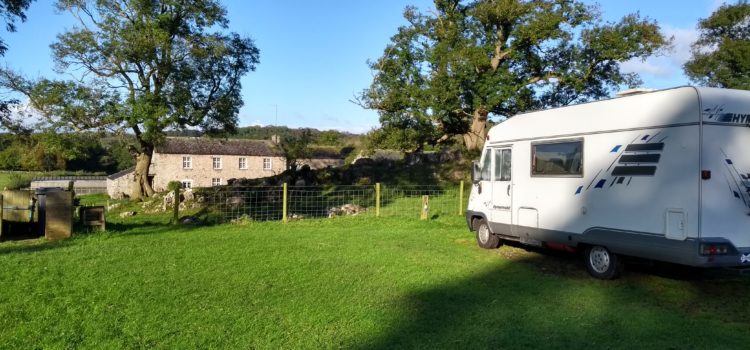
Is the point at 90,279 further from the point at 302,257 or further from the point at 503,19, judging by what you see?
the point at 503,19

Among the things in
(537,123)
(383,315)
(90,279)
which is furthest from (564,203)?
(90,279)

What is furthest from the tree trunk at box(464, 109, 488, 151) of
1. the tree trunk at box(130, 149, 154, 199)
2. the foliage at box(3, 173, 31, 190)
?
the foliage at box(3, 173, 31, 190)

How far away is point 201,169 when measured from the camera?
6209 centimetres

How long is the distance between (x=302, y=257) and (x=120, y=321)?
13.5ft

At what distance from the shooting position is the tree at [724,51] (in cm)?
3256

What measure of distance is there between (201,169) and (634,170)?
60204 mm

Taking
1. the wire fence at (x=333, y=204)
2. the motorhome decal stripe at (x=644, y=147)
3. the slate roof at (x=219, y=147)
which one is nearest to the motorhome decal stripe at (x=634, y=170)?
the motorhome decal stripe at (x=644, y=147)

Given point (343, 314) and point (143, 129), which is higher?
point (143, 129)

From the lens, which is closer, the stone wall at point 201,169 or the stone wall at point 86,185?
the stone wall at point 86,185

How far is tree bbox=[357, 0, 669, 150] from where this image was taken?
25.0 meters

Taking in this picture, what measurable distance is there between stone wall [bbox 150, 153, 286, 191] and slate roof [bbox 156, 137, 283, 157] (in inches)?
→ 19.9

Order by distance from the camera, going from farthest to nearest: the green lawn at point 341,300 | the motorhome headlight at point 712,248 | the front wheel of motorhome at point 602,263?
the front wheel of motorhome at point 602,263 → the motorhome headlight at point 712,248 → the green lawn at point 341,300

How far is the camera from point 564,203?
824cm

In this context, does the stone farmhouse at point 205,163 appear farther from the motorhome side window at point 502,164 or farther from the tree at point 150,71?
the motorhome side window at point 502,164
